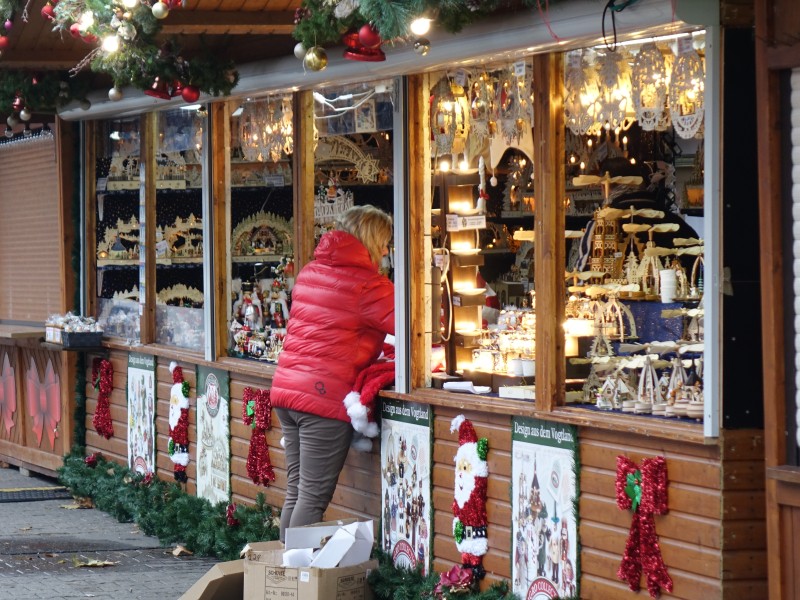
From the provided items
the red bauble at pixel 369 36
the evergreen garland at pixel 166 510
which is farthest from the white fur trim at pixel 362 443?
the red bauble at pixel 369 36

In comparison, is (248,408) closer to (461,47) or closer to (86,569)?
(86,569)

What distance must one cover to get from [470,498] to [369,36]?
2318 millimetres

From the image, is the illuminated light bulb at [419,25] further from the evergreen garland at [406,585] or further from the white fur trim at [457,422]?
the evergreen garland at [406,585]

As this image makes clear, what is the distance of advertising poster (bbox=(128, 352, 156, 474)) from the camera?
404 inches

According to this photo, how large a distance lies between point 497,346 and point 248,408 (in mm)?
2200

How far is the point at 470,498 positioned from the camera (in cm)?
681

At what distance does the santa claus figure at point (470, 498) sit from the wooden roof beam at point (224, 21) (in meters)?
2.42

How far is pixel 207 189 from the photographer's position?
30.8 feet

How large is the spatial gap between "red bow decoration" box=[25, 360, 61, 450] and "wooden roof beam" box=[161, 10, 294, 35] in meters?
4.71

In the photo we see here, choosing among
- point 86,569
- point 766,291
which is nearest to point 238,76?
point 86,569

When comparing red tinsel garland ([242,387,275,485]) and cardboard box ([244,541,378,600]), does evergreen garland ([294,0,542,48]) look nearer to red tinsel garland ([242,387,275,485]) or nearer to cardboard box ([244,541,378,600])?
cardboard box ([244,541,378,600])

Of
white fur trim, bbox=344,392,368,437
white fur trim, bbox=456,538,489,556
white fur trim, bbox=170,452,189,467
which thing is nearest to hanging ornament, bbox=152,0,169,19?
white fur trim, bbox=344,392,368,437

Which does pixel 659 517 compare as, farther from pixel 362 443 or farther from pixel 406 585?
pixel 362 443

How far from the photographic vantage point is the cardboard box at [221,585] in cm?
688
